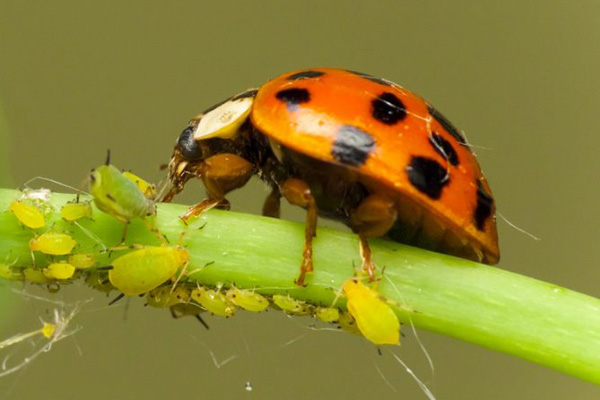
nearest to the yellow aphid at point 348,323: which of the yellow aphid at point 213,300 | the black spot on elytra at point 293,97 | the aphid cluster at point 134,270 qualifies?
the aphid cluster at point 134,270

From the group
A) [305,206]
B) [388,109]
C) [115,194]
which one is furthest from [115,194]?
[388,109]

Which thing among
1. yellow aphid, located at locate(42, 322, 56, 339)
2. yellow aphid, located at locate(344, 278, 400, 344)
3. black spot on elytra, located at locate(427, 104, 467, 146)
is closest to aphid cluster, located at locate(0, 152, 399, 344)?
yellow aphid, located at locate(344, 278, 400, 344)

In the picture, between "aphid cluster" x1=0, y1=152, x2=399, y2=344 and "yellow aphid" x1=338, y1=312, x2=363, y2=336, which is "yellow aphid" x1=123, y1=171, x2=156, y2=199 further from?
"yellow aphid" x1=338, y1=312, x2=363, y2=336

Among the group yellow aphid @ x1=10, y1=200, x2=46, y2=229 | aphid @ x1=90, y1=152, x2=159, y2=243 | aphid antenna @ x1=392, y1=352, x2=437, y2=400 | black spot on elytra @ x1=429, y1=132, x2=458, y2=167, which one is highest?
black spot on elytra @ x1=429, y1=132, x2=458, y2=167

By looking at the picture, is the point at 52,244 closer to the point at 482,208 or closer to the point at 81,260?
the point at 81,260

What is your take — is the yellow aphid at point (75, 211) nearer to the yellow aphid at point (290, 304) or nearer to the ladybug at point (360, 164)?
the ladybug at point (360, 164)

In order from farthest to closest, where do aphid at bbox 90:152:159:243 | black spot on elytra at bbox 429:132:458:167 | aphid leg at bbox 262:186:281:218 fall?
aphid leg at bbox 262:186:281:218 → black spot on elytra at bbox 429:132:458:167 → aphid at bbox 90:152:159:243

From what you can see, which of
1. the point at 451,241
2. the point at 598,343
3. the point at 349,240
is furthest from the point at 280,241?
the point at 598,343
